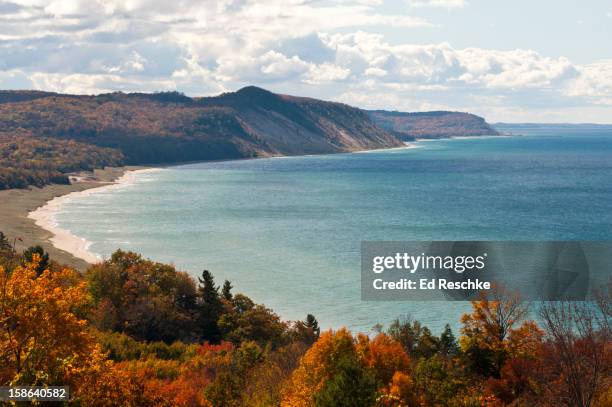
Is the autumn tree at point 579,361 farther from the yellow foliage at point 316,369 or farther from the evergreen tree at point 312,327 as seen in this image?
A: the evergreen tree at point 312,327

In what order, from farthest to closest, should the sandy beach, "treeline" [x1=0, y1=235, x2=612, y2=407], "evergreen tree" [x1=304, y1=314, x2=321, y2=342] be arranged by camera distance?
1. the sandy beach
2. "evergreen tree" [x1=304, y1=314, x2=321, y2=342]
3. "treeline" [x1=0, y1=235, x2=612, y2=407]

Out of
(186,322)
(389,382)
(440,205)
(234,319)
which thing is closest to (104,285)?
(186,322)

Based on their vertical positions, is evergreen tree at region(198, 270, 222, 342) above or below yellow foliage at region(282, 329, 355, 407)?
below

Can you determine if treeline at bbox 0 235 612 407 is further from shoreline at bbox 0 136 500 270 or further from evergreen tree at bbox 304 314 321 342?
shoreline at bbox 0 136 500 270

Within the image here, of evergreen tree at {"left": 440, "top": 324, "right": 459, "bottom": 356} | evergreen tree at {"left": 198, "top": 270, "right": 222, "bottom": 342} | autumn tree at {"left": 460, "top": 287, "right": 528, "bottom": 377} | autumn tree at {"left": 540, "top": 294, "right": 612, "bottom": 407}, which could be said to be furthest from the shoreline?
autumn tree at {"left": 540, "top": 294, "right": 612, "bottom": 407}

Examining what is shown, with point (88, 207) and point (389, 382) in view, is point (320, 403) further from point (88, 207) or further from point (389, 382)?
point (88, 207)

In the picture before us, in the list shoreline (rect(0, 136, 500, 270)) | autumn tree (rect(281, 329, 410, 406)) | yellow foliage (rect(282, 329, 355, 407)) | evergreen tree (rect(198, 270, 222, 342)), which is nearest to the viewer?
autumn tree (rect(281, 329, 410, 406))

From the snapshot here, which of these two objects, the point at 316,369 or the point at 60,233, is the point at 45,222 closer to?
the point at 60,233
